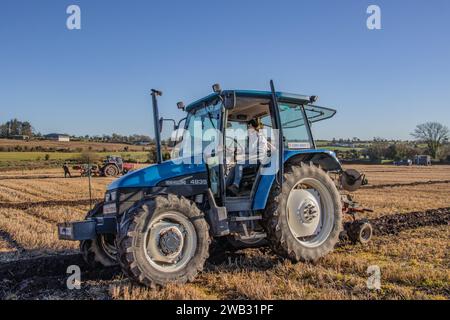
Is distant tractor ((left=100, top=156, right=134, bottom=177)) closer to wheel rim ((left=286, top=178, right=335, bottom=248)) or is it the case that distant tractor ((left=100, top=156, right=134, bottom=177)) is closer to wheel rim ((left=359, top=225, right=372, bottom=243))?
wheel rim ((left=359, top=225, right=372, bottom=243))

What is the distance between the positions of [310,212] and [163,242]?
2.53 m

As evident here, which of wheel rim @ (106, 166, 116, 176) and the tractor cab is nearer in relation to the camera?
the tractor cab

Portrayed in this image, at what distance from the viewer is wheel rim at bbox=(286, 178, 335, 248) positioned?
6.91m

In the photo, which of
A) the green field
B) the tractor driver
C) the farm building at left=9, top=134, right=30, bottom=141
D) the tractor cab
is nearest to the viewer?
the tractor cab

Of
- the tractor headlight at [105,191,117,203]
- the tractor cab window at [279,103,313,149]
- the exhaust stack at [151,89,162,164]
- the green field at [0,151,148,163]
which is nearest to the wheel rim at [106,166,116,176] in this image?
the green field at [0,151,148,163]

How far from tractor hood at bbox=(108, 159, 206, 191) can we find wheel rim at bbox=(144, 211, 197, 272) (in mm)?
655

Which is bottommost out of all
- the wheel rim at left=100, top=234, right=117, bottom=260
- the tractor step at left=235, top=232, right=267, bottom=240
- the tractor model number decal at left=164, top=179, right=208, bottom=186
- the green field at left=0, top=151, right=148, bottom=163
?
the wheel rim at left=100, top=234, right=117, bottom=260

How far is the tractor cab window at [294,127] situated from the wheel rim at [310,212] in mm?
623

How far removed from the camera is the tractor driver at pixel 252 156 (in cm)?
683

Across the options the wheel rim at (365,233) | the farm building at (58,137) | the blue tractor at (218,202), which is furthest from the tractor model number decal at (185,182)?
the farm building at (58,137)
